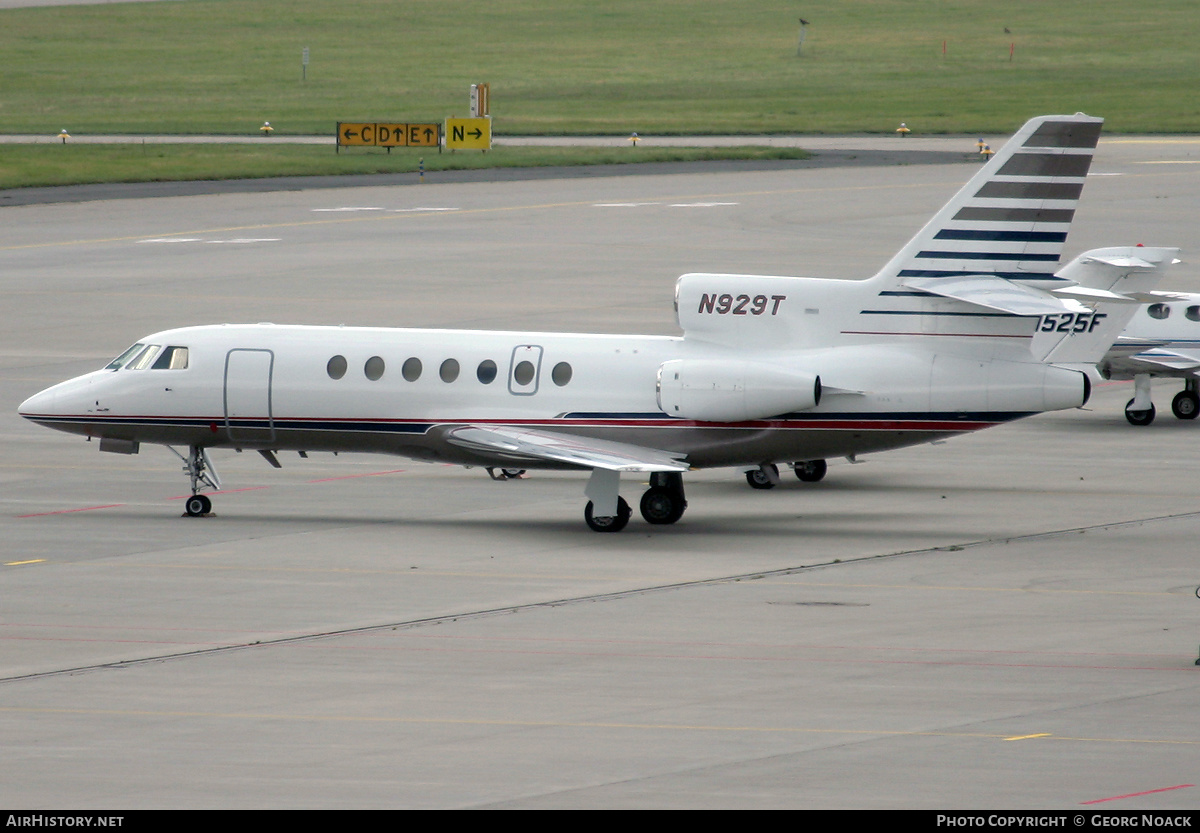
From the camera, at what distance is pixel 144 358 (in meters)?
30.6

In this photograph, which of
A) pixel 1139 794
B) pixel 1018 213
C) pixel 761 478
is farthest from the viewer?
pixel 761 478

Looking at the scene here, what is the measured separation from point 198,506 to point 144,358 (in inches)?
107

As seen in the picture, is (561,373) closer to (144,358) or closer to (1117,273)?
(144,358)

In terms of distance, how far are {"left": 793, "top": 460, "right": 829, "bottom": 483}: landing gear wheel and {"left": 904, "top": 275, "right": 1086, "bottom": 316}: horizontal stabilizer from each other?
5.08 m

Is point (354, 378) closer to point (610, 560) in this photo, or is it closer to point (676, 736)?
point (610, 560)

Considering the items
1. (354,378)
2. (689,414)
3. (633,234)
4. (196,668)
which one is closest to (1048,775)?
(196,668)

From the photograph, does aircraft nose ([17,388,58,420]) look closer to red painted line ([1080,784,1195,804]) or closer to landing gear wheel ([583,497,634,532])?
landing gear wheel ([583,497,634,532])

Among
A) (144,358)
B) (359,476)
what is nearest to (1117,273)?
(359,476)

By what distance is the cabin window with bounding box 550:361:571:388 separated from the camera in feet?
96.0

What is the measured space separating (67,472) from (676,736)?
1968 centimetres

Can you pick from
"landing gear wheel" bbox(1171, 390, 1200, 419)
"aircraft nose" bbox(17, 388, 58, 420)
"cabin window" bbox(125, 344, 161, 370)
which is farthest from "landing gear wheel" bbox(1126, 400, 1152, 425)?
"aircraft nose" bbox(17, 388, 58, 420)

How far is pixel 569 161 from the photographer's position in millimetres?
92125

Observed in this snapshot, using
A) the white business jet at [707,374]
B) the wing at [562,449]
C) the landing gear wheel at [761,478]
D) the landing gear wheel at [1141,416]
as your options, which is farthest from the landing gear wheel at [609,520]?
the landing gear wheel at [1141,416]

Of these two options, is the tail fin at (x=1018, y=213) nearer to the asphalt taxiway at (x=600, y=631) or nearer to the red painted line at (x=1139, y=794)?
the asphalt taxiway at (x=600, y=631)
